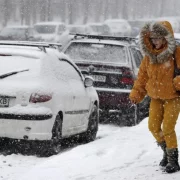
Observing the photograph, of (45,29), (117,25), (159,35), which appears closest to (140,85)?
(159,35)

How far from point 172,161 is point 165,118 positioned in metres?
0.46

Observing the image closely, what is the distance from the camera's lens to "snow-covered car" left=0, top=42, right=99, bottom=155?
844cm

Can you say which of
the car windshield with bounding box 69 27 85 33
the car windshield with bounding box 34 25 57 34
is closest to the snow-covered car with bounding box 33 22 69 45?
the car windshield with bounding box 34 25 57 34

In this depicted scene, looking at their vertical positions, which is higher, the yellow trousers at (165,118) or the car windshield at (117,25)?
the yellow trousers at (165,118)

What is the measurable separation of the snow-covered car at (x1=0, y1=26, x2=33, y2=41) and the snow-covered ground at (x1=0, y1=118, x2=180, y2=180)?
29.3 meters

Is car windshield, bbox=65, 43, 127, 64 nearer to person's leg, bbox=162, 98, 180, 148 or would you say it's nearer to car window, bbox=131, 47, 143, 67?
car window, bbox=131, 47, 143, 67

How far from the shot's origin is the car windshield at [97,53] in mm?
13016

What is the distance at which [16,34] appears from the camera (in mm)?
38875

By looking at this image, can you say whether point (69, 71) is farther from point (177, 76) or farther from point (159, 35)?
point (177, 76)

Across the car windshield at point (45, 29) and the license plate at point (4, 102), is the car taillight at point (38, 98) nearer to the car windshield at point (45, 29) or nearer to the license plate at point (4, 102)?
the license plate at point (4, 102)

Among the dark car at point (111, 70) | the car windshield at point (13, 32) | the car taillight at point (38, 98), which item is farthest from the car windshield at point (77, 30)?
the car taillight at point (38, 98)

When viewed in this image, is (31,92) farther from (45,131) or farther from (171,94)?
(171,94)

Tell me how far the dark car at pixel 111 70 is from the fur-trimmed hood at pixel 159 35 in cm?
555

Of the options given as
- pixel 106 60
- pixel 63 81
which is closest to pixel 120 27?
pixel 106 60
